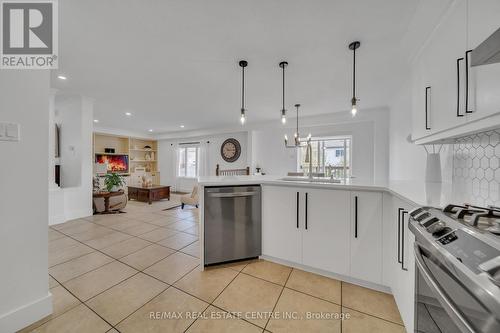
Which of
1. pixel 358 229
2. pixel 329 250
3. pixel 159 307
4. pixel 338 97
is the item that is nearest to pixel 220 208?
pixel 159 307

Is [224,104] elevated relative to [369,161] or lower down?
elevated

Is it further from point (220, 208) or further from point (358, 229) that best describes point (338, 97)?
point (220, 208)

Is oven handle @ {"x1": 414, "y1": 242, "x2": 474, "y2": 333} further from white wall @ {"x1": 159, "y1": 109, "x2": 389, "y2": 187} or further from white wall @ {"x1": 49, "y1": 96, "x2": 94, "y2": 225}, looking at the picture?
white wall @ {"x1": 49, "y1": 96, "x2": 94, "y2": 225}

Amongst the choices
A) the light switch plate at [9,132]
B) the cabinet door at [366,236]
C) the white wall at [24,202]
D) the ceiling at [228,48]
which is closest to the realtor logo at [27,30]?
the ceiling at [228,48]

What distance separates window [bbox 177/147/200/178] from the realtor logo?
5731 millimetres

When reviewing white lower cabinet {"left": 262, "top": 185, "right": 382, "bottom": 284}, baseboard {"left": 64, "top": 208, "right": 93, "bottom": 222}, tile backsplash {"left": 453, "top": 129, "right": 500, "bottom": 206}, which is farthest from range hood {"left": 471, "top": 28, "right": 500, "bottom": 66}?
baseboard {"left": 64, "top": 208, "right": 93, "bottom": 222}

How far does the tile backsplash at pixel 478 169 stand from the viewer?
116 cm

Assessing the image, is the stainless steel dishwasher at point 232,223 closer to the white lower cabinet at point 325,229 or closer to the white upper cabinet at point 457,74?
the white lower cabinet at point 325,229

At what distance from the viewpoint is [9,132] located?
1.18 m

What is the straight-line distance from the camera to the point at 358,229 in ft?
5.43

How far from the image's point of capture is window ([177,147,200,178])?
7607mm

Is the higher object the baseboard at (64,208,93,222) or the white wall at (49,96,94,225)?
the white wall at (49,96,94,225)

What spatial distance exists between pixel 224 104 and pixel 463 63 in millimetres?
3690

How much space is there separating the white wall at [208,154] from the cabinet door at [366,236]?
4.51 meters
